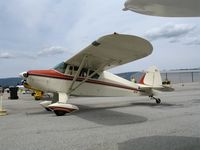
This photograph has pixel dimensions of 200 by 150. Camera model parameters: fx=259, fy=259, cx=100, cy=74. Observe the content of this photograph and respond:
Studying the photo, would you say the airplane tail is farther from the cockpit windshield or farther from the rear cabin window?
the cockpit windshield

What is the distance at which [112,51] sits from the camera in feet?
30.7

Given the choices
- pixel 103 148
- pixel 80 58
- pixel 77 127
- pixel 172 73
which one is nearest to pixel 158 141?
pixel 103 148

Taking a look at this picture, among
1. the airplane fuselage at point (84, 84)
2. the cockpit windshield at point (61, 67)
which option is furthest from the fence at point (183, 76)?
the cockpit windshield at point (61, 67)

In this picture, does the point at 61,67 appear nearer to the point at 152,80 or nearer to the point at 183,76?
A: the point at 152,80

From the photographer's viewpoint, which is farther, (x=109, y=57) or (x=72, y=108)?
(x=109, y=57)

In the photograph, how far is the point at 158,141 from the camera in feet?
16.4

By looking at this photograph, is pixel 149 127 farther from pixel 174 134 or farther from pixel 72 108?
pixel 72 108

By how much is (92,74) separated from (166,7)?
8129 mm

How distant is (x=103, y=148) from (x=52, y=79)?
6.59 meters

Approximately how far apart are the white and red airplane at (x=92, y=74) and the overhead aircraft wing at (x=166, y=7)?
442 cm

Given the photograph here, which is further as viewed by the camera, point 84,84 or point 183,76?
point 183,76

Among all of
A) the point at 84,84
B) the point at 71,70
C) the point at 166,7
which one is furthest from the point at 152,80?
the point at 166,7

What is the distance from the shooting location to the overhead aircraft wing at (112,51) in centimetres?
779

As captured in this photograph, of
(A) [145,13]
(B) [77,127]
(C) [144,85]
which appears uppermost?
(A) [145,13]
